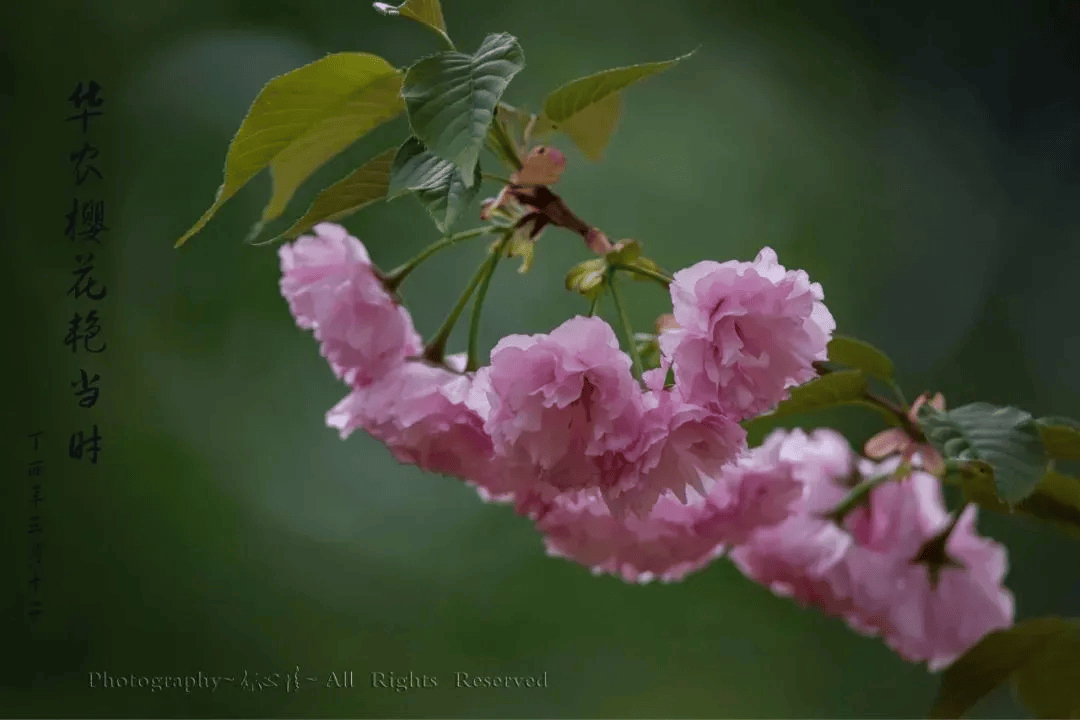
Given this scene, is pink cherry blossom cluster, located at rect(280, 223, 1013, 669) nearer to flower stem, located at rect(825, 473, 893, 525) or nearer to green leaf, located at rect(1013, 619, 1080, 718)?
flower stem, located at rect(825, 473, 893, 525)

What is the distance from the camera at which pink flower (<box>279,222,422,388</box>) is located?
62cm

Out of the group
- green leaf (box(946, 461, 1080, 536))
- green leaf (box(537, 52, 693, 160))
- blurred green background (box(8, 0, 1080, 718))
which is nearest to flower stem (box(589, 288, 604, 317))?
green leaf (box(537, 52, 693, 160))

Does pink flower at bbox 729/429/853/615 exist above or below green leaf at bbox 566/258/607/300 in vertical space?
below

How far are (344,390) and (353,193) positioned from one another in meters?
2.26

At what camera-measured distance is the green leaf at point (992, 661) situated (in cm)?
66

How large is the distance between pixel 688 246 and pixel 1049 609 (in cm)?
153

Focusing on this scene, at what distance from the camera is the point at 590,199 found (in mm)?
2811

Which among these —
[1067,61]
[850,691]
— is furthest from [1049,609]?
[1067,61]

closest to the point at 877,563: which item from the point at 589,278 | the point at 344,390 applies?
the point at 589,278

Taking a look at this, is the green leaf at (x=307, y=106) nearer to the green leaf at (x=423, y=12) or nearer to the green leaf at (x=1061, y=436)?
the green leaf at (x=423, y=12)

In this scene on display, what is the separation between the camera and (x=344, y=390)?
109 inches

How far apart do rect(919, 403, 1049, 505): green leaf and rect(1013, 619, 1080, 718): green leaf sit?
0.66 feet

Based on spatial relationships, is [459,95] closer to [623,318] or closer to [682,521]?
[623,318]

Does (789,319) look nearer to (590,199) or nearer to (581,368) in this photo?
(581,368)
